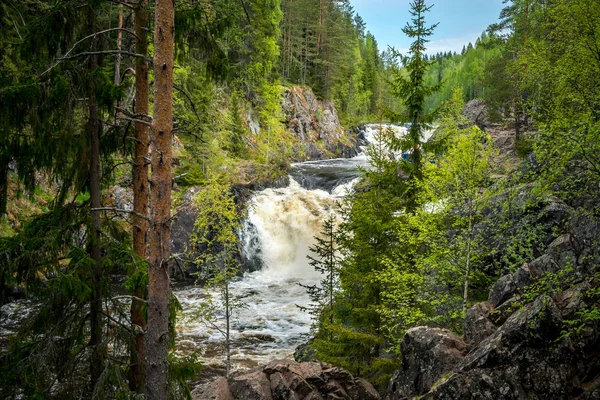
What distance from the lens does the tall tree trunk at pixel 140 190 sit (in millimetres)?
5988

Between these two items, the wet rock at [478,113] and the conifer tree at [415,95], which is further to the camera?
the wet rock at [478,113]

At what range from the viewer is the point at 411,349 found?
10320 millimetres

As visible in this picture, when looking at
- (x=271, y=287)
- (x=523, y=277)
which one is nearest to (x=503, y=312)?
(x=523, y=277)

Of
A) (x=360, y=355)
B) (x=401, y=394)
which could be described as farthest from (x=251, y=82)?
(x=401, y=394)

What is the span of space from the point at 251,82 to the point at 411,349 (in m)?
39.8

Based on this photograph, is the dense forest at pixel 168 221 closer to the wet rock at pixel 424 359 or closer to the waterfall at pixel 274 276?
the wet rock at pixel 424 359

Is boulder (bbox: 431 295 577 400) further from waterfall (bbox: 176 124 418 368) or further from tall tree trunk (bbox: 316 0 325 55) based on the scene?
tall tree trunk (bbox: 316 0 325 55)

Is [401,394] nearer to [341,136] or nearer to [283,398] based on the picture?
[283,398]

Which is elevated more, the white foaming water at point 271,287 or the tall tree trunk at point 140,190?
the tall tree trunk at point 140,190

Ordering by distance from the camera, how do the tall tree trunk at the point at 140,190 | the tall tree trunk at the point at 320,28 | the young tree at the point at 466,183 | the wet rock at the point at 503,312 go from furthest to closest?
1. the tall tree trunk at the point at 320,28
2. the young tree at the point at 466,183
3. the wet rock at the point at 503,312
4. the tall tree trunk at the point at 140,190

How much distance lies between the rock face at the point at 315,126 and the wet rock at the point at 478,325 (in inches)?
1570

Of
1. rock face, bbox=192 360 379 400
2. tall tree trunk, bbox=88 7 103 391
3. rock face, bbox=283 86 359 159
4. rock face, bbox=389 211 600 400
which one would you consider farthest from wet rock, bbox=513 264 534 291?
rock face, bbox=283 86 359 159

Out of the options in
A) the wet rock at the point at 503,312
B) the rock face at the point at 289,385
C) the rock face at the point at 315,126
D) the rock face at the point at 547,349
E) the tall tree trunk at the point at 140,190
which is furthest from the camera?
the rock face at the point at 315,126

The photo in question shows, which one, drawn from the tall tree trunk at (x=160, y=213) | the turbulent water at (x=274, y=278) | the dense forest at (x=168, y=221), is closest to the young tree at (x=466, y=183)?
the dense forest at (x=168, y=221)
